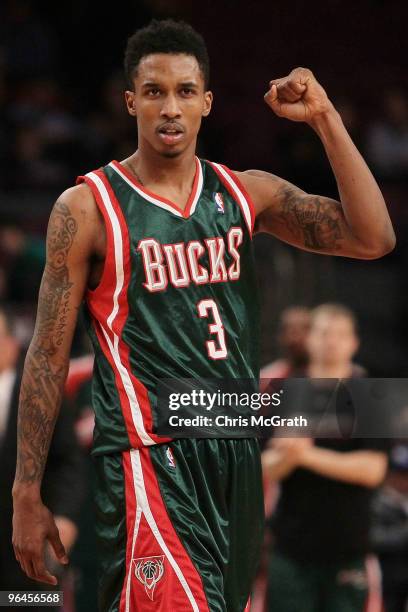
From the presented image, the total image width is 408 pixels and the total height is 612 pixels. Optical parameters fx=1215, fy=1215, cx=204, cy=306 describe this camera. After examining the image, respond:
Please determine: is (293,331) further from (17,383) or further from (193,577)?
(193,577)

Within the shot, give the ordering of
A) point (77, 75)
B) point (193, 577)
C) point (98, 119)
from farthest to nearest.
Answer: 1. point (77, 75)
2. point (98, 119)
3. point (193, 577)

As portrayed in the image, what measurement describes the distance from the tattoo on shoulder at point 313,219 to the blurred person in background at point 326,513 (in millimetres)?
1783

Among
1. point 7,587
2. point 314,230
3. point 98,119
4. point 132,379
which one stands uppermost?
point 98,119

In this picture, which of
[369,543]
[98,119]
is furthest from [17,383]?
[98,119]

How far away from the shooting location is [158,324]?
375cm

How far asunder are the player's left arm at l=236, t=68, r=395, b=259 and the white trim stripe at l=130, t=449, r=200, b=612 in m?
0.94

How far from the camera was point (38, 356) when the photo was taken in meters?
3.79

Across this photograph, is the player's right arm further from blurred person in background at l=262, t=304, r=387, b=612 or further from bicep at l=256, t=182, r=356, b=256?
blurred person in background at l=262, t=304, r=387, b=612

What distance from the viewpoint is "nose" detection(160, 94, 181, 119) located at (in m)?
3.74

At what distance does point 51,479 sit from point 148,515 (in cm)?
215

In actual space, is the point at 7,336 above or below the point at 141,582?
above

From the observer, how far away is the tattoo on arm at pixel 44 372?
3.76m

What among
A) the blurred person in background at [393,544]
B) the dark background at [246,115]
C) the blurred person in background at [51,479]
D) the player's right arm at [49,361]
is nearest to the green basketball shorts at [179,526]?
the player's right arm at [49,361]

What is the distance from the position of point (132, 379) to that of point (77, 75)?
23.5ft
